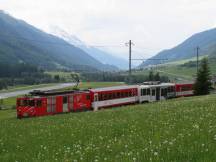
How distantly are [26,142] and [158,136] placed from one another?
20.7ft

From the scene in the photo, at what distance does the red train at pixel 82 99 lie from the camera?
53.7m

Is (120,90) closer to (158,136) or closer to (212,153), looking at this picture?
(158,136)

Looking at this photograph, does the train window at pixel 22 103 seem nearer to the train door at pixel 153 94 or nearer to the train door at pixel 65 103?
the train door at pixel 65 103

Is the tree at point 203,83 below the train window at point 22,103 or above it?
above

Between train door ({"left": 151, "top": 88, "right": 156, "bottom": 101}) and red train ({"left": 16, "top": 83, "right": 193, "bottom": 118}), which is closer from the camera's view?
red train ({"left": 16, "top": 83, "right": 193, "bottom": 118})

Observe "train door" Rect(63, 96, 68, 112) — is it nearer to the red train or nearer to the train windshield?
the red train

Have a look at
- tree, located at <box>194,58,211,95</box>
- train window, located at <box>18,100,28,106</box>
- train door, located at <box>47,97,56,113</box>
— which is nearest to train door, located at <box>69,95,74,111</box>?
train door, located at <box>47,97,56,113</box>

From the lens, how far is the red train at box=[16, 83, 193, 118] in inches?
2115

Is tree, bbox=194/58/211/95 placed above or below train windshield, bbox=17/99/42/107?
above

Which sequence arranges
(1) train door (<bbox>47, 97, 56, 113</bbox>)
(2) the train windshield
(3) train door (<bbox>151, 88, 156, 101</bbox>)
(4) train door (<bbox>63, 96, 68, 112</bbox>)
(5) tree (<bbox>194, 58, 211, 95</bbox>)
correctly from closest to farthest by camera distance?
(2) the train windshield, (1) train door (<bbox>47, 97, 56, 113</bbox>), (4) train door (<bbox>63, 96, 68, 112</bbox>), (3) train door (<bbox>151, 88, 156, 101</bbox>), (5) tree (<bbox>194, 58, 211, 95</bbox>)

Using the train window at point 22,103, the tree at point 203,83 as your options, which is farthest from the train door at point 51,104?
the tree at point 203,83

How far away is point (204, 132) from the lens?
12.6 metres

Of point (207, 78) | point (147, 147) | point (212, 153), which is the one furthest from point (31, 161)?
point (207, 78)

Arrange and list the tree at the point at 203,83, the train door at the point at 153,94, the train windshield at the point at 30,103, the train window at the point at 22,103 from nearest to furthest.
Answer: the train windshield at the point at 30,103 < the train window at the point at 22,103 < the train door at the point at 153,94 < the tree at the point at 203,83
